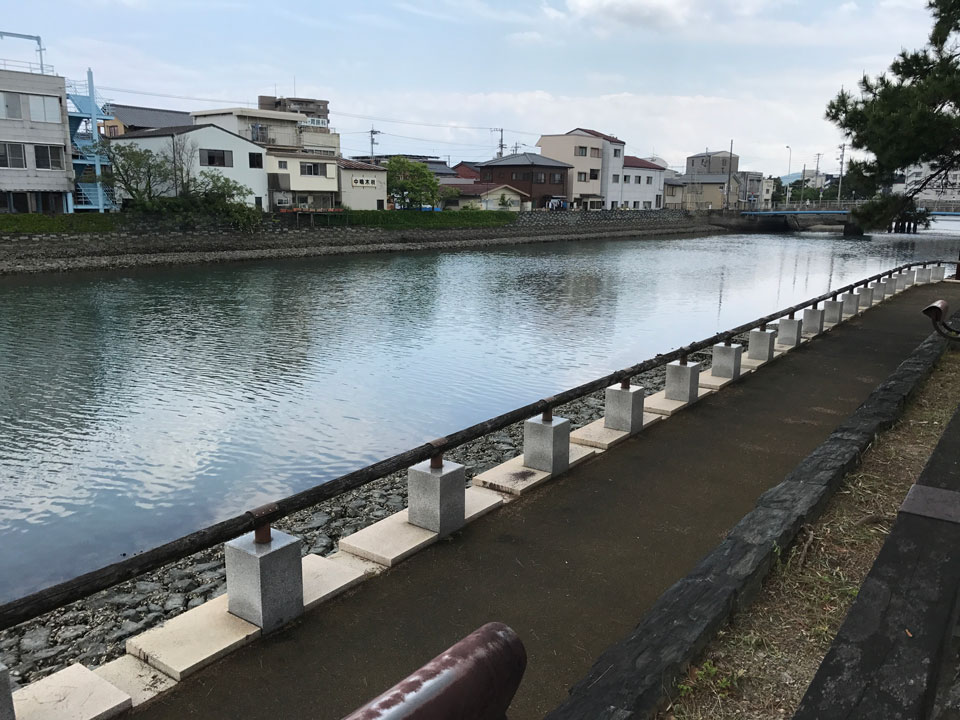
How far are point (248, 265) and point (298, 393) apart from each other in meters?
28.9

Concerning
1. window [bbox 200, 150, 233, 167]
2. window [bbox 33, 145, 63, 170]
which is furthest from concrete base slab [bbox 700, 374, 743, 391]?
window [bbox 200, 150, 233, 167]

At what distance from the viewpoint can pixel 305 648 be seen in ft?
15.0

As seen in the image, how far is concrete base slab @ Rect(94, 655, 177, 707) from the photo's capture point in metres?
4.12

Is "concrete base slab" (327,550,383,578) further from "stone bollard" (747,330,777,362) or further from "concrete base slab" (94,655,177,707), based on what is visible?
"stone bollard" (747,330,777,362)

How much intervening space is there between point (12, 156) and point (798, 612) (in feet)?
149

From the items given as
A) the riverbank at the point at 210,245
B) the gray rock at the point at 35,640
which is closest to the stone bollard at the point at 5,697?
the gray rock at the point at 35,640

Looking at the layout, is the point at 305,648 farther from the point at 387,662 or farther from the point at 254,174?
the point at 254,174

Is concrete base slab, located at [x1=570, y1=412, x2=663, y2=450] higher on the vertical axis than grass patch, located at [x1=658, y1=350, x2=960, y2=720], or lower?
lower

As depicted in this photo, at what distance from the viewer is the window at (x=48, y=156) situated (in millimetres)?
40125

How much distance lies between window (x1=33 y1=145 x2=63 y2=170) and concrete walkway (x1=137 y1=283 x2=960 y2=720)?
41.9 m

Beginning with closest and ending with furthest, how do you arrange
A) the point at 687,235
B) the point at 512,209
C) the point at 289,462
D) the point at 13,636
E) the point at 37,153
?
the point at 13,636, the point at 289,462, the point at 37,153, the point at 512,209, the point at 687,235

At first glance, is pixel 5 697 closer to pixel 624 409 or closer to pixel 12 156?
pixel 624 409

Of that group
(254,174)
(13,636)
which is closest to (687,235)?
(254,174)

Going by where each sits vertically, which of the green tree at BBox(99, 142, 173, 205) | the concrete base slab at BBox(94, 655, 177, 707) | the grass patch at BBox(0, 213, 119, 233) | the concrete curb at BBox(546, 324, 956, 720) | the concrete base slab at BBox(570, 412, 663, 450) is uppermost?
the green tree at BBox(99, 142, 173, 205)
